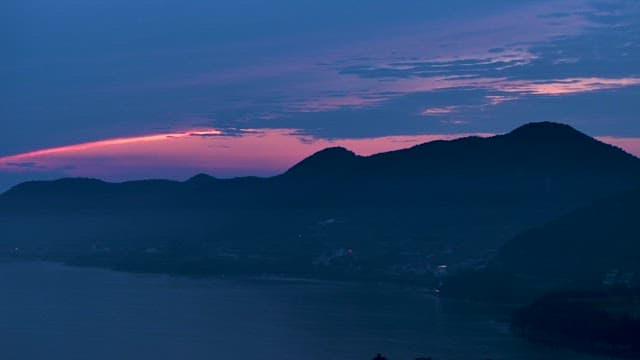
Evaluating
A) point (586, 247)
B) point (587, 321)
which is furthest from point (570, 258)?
point (587, 321)

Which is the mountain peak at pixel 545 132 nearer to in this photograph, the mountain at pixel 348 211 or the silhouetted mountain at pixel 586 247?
the mountain at pixel 348 211

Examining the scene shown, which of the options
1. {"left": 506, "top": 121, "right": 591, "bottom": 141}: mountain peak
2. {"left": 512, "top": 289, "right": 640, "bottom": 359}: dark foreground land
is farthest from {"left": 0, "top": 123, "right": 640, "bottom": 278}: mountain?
{"left": 512, "top": 289, "right": 640, "bottom": 359}: dark foreground land

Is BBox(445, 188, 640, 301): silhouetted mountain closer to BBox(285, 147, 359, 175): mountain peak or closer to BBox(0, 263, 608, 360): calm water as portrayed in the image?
BBox(0, 263, 608, 360): calm water

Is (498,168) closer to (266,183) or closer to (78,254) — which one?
(266,183)

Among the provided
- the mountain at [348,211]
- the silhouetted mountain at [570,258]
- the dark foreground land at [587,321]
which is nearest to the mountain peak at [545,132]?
the mountain at [348,211]

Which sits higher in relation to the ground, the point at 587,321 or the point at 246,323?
the point at 587,321

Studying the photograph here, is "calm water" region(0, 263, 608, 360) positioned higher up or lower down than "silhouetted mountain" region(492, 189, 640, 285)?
lower down

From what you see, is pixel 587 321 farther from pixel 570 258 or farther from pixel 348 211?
pixel 348 211

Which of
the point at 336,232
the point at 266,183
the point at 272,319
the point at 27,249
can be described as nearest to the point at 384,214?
the point at 336,232
